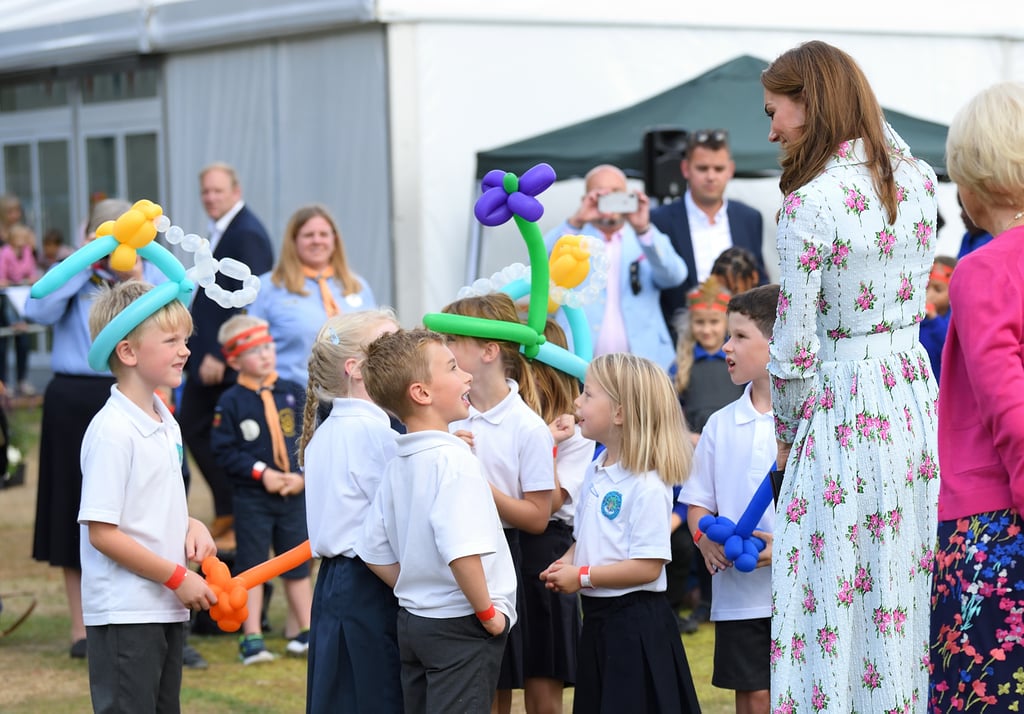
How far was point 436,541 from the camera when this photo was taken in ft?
11.7

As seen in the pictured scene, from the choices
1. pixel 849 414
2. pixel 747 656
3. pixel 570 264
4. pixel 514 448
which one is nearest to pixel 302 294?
pixel 570 264

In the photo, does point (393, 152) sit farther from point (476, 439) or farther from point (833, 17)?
point (476, 439)

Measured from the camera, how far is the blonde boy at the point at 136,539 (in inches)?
154

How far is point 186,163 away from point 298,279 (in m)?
4.22

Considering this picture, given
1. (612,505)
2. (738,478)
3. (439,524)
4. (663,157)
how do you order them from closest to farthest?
(439,524) < (612,505) < (738,478) < (663,157)

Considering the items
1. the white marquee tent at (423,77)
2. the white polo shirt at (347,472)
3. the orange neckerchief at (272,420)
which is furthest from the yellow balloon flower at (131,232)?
the white marquee tent at (423,77)

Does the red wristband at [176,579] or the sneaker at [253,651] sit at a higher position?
the red wristband at [176,579]

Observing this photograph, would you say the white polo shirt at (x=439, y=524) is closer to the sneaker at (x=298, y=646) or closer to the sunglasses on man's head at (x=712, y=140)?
the sneaker at (x=298, y=646)

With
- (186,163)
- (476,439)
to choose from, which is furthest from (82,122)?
(476,439)

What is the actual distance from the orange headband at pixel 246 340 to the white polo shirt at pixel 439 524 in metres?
Answer: 2.60

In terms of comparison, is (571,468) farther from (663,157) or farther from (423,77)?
(423,77)

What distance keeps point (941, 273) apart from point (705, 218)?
1252 millimetres

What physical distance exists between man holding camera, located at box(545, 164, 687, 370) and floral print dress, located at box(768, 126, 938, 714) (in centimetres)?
366

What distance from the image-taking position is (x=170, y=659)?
161 inches
